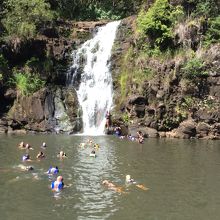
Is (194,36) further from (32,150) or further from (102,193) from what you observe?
(102,193)

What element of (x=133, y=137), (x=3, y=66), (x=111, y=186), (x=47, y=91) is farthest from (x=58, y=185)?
(x=3, y=66)

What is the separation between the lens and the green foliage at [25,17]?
58.8 meters

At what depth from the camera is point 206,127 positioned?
1874 inches

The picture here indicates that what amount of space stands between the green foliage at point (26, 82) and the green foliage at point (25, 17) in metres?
4.96

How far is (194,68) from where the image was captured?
49531 millimetres

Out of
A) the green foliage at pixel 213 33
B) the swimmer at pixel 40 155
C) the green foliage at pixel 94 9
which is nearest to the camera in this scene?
the swimmer at pixel 40 155

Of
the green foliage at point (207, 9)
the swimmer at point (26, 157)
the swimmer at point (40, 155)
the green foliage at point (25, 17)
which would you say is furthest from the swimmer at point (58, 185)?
the green foliage at point (25, 17)

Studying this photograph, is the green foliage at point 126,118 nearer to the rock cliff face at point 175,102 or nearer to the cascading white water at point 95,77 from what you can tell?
the rock cliff face at point 175,102

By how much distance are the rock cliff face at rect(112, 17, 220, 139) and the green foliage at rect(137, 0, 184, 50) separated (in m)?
2.56

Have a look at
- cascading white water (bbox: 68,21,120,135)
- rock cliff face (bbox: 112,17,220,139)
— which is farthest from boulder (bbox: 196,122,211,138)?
cascading white water (bbox: 68,21,120,135)

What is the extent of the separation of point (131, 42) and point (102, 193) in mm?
34162

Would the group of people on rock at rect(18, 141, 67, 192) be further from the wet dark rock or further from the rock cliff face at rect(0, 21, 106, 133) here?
the rock cliff face at rect(0, 21, 106, 133)

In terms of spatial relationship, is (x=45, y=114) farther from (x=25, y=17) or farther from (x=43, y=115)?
(x=25, y=17)

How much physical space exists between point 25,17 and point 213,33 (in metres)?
23.8
